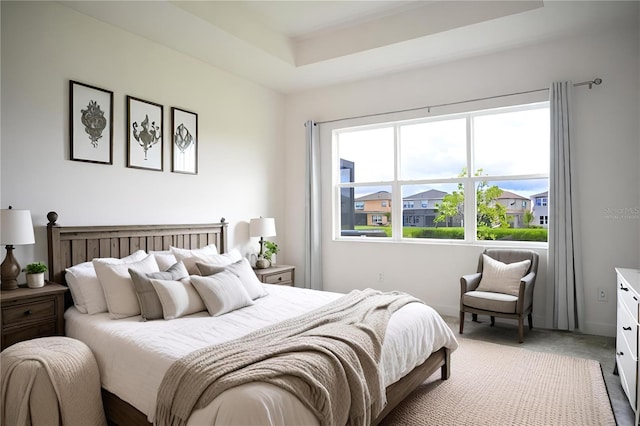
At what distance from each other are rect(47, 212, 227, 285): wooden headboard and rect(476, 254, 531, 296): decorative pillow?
2.93 meters

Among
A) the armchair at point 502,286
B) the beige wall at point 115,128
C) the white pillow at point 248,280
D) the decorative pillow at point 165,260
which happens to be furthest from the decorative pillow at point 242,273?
the armchair at point 502,286

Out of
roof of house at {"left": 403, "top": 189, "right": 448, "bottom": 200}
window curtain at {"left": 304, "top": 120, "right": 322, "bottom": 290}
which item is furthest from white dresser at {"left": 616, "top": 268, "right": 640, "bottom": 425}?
window curtain at {"left": 304, "top": 120, "right": 322, "bottom": 290}

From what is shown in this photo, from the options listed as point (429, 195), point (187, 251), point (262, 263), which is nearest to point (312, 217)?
point (262, 263)

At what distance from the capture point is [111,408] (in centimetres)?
215

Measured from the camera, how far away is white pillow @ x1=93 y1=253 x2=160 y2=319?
265 cm

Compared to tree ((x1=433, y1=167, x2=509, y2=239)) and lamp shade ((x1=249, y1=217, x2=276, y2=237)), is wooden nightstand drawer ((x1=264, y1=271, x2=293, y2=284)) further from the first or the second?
tree ((x1=433, y1=167, x2=509, y2=239))

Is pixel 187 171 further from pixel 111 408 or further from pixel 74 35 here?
pixel 111 408

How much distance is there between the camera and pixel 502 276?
3.86 m

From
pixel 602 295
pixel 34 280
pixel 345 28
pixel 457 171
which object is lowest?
pixel 602 295

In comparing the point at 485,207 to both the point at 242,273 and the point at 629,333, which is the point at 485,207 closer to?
the point at 629,333

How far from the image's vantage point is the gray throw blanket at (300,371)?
1.65 m

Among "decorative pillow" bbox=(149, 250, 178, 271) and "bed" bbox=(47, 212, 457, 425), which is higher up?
"decorative pillow" bbox=(149, 250, 178, 271)

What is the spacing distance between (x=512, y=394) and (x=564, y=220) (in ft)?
6.54

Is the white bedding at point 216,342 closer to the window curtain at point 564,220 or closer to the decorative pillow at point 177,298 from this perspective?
the decorative pillow at point 177,298
